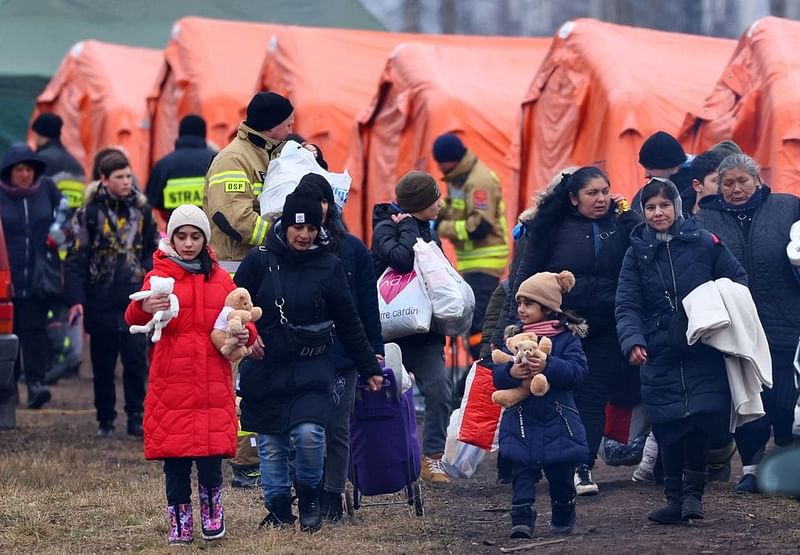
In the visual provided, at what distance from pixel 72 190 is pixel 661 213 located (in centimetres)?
858

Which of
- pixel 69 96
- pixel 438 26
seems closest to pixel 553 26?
pixel 438 26

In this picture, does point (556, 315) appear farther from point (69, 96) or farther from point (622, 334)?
Answer: point (69, 96)

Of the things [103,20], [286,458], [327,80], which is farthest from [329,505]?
[103,20]

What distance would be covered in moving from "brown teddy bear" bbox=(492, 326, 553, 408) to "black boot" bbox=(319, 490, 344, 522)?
105 cm

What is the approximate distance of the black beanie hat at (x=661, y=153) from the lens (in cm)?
925

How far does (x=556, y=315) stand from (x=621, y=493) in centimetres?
176

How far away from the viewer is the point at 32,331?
13031 mm

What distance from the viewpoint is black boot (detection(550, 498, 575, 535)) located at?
7500 mm

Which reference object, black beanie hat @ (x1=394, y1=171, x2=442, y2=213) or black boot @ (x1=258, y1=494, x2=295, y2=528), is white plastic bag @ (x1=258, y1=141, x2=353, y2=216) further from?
black boot @ (x1=258, y1=494, x2=295, y2=528)

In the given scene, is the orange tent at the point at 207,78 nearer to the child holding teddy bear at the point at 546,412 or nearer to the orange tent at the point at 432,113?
the orange tent at the point at 432,113

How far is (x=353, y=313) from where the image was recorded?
7.46 metres

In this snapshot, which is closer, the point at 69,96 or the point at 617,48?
the point at 617,48

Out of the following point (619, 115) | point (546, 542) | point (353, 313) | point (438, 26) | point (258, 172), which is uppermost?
point (438, 26)

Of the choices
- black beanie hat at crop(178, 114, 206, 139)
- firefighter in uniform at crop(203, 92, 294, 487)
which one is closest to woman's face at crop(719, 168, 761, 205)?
firefighter in uniform at crop(203, 92, 294, 487)
